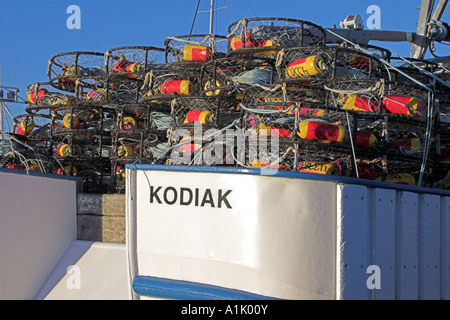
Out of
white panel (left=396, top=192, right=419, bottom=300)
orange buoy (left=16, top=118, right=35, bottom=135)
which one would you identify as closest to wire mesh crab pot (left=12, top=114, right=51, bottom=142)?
orange buoy (left=16, top=118, right=35, bottom=135)

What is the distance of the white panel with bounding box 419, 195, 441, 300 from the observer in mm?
4473

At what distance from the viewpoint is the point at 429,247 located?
4547 millimetres

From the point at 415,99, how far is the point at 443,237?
244cm

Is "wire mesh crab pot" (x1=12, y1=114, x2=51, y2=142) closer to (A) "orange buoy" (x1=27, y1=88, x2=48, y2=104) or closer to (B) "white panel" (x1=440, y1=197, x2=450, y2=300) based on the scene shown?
(A) "orange buoy" (x1=27, y1=88, x2=48, y2=104)

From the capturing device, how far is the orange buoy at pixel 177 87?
26.8 ft

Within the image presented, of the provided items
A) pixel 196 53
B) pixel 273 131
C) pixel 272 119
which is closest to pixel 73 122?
pixel 196 53

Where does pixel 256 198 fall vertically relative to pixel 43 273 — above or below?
above

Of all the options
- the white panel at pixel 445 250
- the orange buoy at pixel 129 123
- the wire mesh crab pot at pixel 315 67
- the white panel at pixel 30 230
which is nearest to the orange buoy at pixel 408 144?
the wire mesh crab pot at pixel 315 67

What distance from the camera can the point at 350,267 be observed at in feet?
12.3

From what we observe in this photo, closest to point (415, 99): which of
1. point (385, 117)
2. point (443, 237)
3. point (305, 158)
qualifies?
point (385, 117)

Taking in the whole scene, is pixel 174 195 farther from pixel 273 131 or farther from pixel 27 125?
pixel 27 125

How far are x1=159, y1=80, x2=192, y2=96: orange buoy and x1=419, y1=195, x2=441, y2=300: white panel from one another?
Result: 14.8 feet

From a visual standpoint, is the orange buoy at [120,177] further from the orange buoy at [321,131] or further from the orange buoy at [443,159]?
the orange buoy at [443,159]
